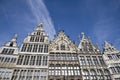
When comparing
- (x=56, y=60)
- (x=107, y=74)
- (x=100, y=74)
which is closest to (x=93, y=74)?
(x=100, y=74)

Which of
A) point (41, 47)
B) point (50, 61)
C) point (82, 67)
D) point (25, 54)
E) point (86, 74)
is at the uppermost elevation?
point (41, 47)

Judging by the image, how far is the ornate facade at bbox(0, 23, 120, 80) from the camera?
74.7 ft

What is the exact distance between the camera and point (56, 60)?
2548 cm

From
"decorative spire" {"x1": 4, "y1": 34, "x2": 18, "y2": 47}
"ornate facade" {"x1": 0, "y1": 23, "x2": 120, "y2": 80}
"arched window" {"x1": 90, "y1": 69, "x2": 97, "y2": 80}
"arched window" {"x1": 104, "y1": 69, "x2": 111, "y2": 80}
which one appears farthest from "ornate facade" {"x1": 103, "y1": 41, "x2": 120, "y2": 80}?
"decorative spire" {"x1": 4, "y1": 34, "x2": 18, "y2": 47}

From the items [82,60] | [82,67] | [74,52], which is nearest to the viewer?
[82,67]

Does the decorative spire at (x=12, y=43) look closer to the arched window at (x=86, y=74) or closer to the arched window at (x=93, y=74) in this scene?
the arched window at (x=86, y=74)

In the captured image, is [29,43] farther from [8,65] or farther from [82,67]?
[82,67]

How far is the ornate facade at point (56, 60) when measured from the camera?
2278cm

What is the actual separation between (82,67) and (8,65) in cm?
1588

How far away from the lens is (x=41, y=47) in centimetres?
2781

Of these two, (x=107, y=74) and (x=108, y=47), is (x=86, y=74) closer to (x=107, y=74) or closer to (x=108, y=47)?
(x=107, y=74)

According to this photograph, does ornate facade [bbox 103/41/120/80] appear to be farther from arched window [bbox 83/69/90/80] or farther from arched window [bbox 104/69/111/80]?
arched window [bbox 83/69/90/80]

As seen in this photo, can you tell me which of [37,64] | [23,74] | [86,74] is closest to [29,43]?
[37,64]

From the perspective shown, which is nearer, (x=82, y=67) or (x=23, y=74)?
(x=23, y=74)
